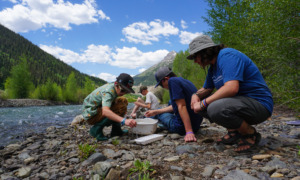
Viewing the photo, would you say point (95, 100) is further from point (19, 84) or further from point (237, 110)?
point (19, 84)

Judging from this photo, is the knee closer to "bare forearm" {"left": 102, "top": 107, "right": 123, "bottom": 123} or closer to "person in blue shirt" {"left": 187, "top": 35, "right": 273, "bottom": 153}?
"person in blue shirt" {"left": 187, "top": 35, "right": 273, "bottom": 153}

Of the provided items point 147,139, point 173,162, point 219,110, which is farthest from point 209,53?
point 147,139

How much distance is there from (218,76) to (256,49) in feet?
16.9

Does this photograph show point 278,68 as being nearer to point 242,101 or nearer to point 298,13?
point 298,13

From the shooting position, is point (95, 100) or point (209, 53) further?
point (95, 100)

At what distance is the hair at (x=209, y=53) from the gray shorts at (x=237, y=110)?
2.27ft

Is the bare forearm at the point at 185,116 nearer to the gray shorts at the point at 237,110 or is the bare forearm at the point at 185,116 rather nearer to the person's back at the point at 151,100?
the gray shorts at the point at 237,110

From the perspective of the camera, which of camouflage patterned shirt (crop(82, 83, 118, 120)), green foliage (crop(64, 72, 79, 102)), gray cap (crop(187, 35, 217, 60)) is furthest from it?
green foliage (crop(64, 72, 79, 102))

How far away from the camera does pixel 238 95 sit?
2.56 m

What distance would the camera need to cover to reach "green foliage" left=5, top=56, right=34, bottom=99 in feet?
149

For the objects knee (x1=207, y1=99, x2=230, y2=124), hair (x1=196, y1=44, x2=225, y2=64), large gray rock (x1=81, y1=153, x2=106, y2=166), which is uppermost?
hair (x1=196, y1=44, x2=225, y2=64)

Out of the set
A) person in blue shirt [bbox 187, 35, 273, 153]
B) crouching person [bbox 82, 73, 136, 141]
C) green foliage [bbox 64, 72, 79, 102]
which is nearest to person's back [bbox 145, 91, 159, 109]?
crouching person [bbox 82, 73, 136, 141]

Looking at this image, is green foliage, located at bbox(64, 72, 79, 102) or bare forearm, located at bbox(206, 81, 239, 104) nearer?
bare forearm, located at bbox(206, 81, 239, 104)

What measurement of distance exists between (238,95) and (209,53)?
2.42 ft
